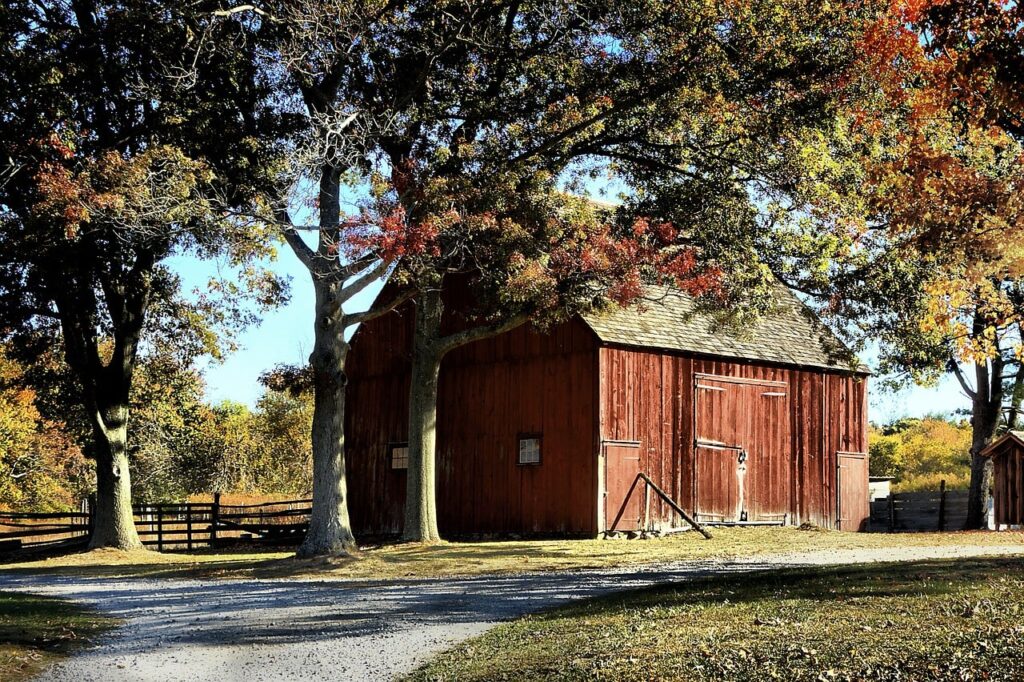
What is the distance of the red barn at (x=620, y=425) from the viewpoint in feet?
95.0

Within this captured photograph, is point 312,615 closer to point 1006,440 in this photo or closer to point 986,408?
point 1006,440

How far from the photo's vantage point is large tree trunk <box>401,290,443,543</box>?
88.5 ft

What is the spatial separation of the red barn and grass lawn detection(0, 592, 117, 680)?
1367 centimetres

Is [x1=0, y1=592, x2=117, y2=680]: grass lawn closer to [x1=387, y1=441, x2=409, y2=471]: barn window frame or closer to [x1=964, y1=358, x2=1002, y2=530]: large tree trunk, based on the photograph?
[x1=387, y1=441, x2=409, y2=471]: barn window frame

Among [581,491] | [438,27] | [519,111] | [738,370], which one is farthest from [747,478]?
[438,27]

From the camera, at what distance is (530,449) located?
30.1 metres

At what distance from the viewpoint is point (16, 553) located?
33531 millimetres

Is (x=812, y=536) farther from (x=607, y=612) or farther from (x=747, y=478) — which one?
(x=607, y=612)

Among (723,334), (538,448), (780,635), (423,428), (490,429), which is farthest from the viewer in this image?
(723,334)

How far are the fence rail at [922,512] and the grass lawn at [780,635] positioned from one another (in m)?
21.4

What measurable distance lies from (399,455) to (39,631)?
19299mm

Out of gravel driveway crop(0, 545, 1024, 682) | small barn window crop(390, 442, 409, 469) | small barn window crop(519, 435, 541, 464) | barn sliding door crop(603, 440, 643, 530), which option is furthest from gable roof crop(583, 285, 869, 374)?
gravel driveway crop(0, 545, 1024, 682)

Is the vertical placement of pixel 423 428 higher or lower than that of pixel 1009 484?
higher

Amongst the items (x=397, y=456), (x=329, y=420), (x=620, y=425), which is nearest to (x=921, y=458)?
(x=397, y=456)
